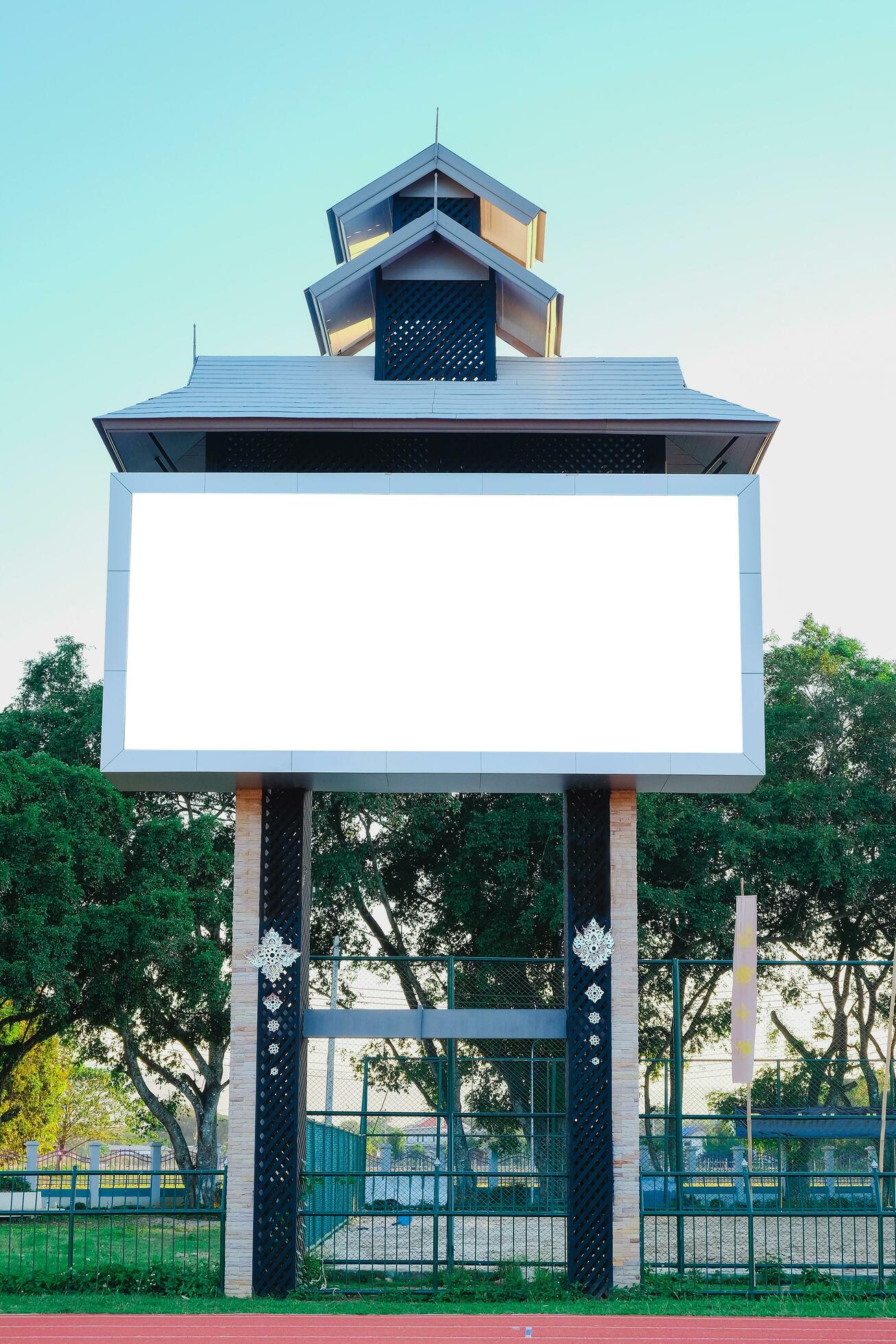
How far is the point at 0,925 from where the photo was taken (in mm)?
27969

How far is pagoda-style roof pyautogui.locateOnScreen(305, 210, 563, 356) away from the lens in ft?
61.5

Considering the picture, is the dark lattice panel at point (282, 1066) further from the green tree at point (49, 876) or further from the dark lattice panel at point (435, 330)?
the green tree at point (49, 876)

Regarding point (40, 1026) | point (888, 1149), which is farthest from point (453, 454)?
point (40, 1026)

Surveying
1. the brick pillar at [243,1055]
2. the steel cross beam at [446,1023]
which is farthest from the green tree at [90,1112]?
the steel cross beam at [446,1023]

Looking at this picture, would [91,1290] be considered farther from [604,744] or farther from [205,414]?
[205,414]

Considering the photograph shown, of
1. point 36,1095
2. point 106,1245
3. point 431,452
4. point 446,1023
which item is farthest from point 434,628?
point 36,1095

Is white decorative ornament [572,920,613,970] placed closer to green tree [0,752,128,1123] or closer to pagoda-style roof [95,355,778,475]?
pagoda-style roof [95,355,778,475]

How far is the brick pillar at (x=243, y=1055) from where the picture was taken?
16.4 meters

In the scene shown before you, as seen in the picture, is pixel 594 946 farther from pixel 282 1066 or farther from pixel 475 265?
pixel 475 265

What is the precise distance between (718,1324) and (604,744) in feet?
20.1

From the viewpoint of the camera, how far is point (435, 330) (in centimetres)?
1931

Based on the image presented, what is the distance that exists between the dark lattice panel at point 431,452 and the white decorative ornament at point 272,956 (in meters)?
5.75

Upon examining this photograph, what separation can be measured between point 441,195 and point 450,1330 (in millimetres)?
13901

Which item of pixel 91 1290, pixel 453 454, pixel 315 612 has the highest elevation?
pixel 453 454
